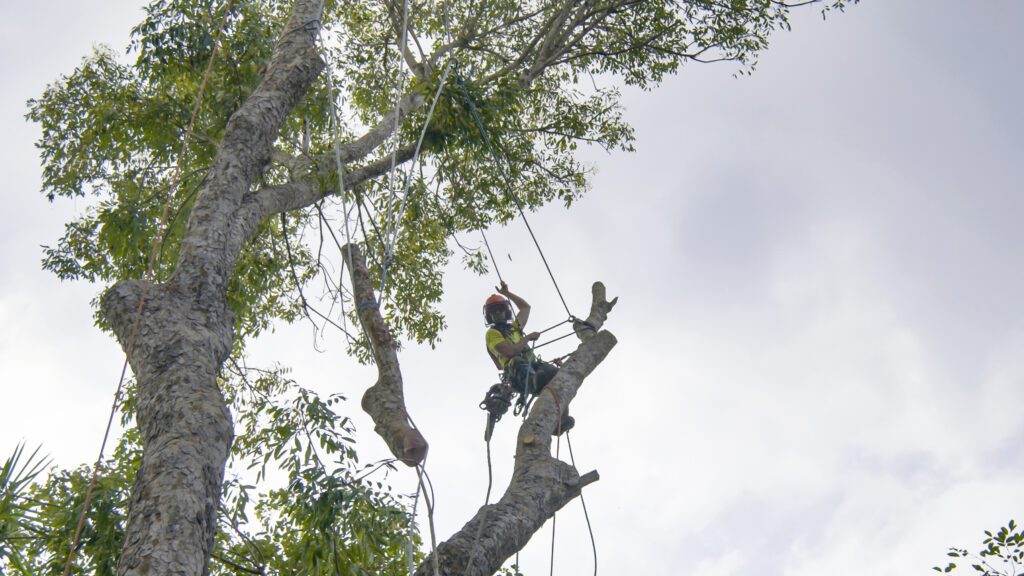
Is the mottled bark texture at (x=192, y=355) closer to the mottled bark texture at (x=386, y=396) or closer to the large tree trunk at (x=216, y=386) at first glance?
the large tree trunk at (x=216, y=386)

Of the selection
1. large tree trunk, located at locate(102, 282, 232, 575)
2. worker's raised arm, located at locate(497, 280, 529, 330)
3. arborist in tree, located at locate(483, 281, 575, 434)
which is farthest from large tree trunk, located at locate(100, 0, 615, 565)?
worker's raised arm, located at locate(497, 280, 529, 330)

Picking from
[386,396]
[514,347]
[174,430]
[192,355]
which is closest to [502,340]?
[514,347]

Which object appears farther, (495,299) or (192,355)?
(495,299)

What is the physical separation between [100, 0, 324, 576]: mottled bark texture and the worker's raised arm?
2358 mm

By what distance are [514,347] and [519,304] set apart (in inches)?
22.9

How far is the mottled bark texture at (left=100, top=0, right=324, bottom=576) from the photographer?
2.48m

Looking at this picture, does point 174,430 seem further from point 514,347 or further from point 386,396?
point 514,347

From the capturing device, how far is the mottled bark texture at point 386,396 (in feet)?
12.2

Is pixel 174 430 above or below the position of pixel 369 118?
below

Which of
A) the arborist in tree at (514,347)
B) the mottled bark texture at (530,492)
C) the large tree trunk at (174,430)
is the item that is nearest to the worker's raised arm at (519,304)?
the arborist in tree at (514,347)

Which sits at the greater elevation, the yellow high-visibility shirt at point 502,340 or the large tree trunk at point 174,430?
the yellow high-visibility shirt at point 502,340

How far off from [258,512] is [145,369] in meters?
3.79

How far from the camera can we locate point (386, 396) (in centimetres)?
398

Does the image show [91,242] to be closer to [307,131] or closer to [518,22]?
[307,131]
